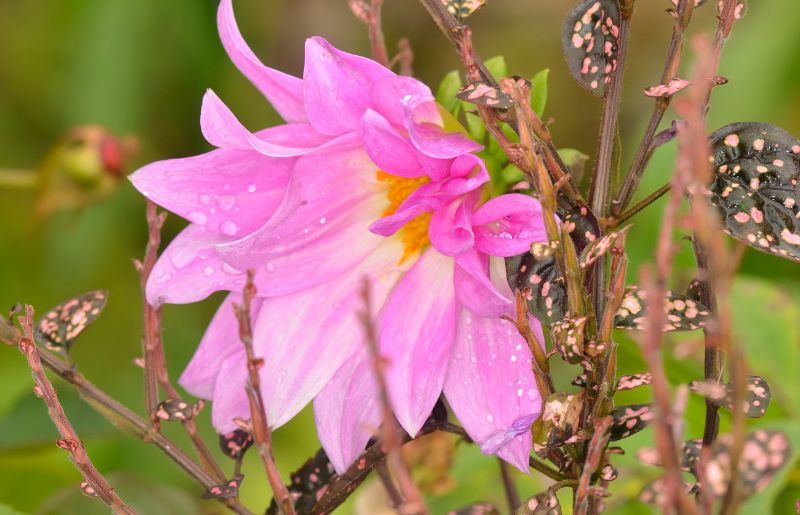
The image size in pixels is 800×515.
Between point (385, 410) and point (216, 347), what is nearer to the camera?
point (385, 410)

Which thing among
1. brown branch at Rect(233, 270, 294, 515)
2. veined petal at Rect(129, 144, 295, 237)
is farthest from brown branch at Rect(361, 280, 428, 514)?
veined petal at Rect(129, 144, 295, 237)

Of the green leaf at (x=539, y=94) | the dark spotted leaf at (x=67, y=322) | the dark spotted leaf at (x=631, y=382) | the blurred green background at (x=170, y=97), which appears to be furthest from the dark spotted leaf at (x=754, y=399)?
the blurred green background at (x=170, y=97)

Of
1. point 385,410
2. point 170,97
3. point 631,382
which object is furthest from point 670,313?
point 170,97

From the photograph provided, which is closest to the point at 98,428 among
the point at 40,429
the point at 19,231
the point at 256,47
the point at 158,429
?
the point at 40,429

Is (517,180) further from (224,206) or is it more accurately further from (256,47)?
(256,47)

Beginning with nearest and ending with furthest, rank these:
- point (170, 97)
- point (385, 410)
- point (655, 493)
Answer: point (385, 410) < point (655, 493) < point (170, 97)

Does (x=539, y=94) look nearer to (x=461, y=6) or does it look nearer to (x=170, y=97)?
(x=461, y=6)

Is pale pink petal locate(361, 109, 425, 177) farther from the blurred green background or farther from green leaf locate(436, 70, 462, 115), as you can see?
the blurred green background
